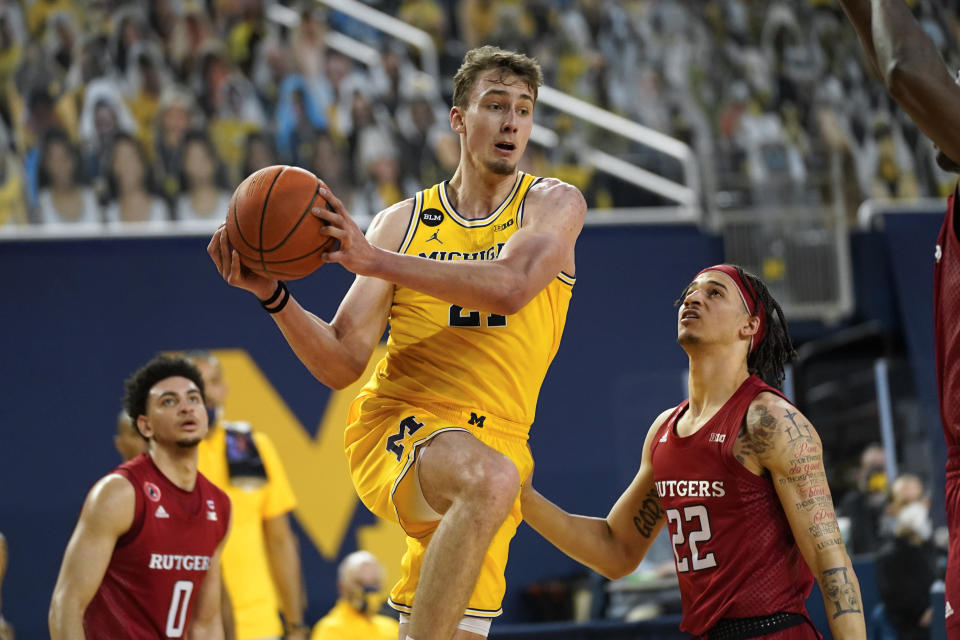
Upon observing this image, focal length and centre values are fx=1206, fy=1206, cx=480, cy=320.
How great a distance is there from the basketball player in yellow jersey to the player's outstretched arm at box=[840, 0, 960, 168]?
1.47 m

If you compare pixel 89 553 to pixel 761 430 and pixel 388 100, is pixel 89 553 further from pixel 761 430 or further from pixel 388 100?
pixel 388 100

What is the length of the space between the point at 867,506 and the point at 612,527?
475 cm

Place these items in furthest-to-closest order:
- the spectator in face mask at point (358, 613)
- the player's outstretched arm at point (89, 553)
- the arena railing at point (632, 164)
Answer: the arena railing at point (632, 164)
the spectator in face mask at point (358, 613)
the player's outstretched arm at point (89, 553)

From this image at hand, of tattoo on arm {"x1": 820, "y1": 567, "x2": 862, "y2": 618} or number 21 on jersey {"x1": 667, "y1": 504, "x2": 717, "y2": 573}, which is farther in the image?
number 21 on jersey {"x1": 667, "y1": 504, "x2": 717, "y2": 573}

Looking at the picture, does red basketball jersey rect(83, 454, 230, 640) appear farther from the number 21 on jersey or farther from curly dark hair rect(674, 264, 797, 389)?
curly dark hair rect(674, 264, 797, 389)

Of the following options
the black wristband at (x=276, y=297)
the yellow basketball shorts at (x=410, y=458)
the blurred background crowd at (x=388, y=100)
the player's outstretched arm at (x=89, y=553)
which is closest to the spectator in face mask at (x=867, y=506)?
the blurred background crowd at (x=388, y=100)

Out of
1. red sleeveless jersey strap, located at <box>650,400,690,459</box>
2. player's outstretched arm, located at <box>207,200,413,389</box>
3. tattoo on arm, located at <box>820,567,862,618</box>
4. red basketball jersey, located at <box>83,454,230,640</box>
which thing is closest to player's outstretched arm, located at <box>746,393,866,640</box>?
tattoo on arm, located at <box>820,567,862,618</box>

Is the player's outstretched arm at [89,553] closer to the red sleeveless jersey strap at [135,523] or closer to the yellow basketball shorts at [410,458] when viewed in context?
the red sleeveless jersey strap at [135,523]

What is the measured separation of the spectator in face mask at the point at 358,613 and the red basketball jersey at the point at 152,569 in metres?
2.52

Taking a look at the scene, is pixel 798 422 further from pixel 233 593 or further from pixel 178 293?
pixel 178 293

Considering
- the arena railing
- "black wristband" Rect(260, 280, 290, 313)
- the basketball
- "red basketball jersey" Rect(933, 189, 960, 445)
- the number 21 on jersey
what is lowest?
the number 21 on jersey

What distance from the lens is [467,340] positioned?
441cm

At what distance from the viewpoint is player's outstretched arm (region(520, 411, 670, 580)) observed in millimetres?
4816

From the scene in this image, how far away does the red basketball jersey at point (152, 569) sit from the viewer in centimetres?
560
